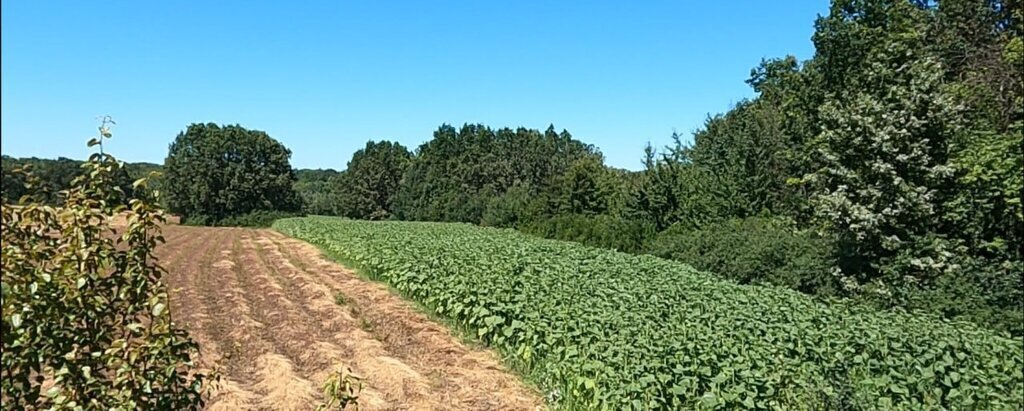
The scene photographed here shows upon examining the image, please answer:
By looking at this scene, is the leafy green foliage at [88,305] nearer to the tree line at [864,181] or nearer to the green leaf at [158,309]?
the green leaf at [158,309]

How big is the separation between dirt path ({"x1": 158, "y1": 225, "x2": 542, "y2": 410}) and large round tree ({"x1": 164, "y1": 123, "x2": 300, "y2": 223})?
55054 millimetres

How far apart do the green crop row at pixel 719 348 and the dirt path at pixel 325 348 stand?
64cm

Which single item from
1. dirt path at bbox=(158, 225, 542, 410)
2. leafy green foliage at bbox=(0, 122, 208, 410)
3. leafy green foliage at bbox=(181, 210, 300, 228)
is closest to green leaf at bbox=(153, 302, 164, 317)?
leafy green foliage at bbox=(0, 122, 208, 410)

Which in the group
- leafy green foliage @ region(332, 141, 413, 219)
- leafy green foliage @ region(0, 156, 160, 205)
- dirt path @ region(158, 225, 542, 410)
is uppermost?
leafy green foliage @ region(332, 141, 413, 219)

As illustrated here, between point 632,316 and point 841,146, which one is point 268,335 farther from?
point 841,146

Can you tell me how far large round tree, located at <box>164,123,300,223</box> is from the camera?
221 ft

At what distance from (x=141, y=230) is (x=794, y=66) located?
29.9 metres

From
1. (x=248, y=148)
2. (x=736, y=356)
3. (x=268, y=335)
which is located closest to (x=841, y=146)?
(x=736, y=356)

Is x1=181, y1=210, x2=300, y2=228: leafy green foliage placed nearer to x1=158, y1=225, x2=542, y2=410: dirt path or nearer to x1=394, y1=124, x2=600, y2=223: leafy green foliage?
x1=394, y1=124, x2=600, y2=223: leafy green foliage

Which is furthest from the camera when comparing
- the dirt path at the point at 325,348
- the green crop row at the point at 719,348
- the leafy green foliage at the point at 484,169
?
the leafy green foliage at the point at 484,169

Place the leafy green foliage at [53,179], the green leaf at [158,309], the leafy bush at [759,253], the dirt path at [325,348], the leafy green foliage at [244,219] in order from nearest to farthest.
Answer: the leafy green foliage at [53,179], the green leaf at [158,309], the dirt path at [325,348], the leafy bush at [759,253], the leafy green foliage at [244,219]

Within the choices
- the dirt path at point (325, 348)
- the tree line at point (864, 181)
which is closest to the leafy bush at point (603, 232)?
the tree line at point (864, 181)

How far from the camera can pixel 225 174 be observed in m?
68.6

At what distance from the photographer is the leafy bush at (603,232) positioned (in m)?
22.7
